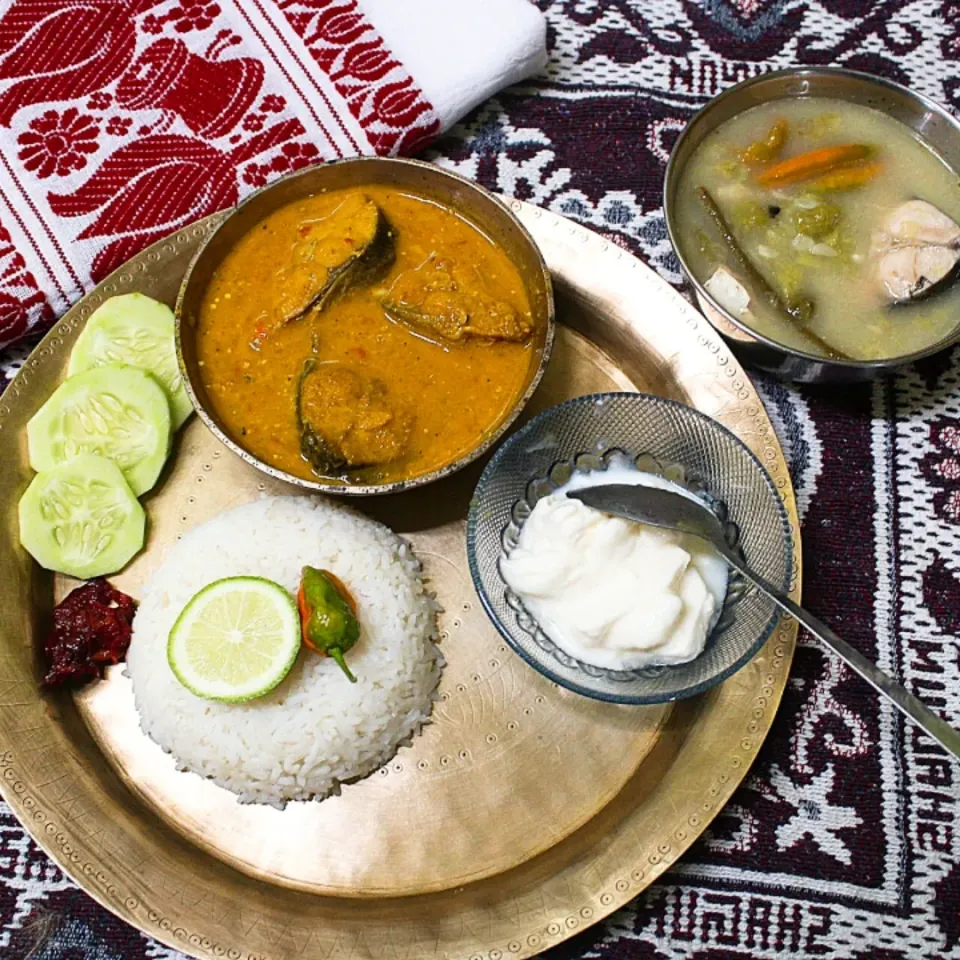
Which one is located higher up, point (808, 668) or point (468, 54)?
point (468, 54)

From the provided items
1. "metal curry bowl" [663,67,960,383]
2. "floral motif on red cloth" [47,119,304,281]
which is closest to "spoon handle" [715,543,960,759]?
"metal curry bowl" [663,67,960,383]

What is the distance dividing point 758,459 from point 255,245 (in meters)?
1.46

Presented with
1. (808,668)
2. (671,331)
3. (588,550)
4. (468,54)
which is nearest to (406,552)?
(588,550)

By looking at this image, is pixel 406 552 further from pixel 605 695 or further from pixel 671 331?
pixel 671 331

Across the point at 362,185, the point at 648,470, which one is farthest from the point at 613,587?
the point at 362,185

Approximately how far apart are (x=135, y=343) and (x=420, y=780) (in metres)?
1.42

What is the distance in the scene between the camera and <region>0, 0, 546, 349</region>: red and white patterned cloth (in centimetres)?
296

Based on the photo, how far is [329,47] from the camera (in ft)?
10.2

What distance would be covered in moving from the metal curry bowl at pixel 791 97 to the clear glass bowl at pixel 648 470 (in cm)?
35

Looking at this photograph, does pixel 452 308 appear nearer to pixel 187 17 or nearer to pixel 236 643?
pixel 236 643

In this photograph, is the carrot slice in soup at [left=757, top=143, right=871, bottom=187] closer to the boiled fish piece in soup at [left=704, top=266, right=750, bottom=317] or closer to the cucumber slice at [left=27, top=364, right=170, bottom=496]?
the boiled fish piece in soup at [left=704, top=266, right=750, bottom=317]

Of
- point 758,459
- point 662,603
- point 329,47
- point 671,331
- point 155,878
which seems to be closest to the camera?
point 662,603

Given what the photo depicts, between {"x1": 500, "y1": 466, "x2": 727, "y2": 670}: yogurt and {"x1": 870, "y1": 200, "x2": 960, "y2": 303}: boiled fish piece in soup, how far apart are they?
100cm

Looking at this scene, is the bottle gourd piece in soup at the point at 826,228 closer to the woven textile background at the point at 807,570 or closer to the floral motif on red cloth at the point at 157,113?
the woven textile background at the point at 807,570
